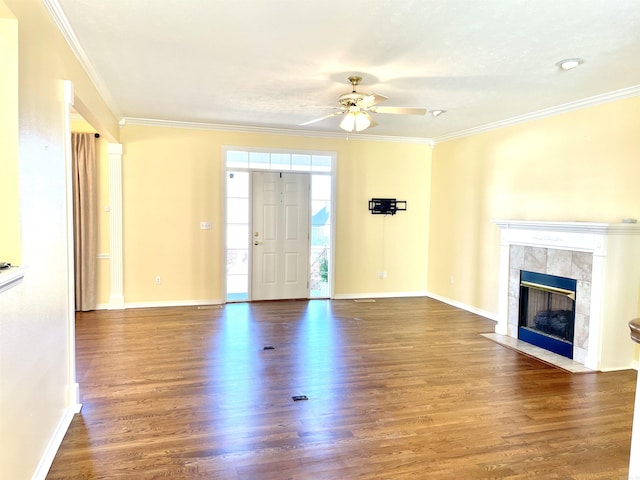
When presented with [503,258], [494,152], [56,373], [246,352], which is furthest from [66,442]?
[494,152]

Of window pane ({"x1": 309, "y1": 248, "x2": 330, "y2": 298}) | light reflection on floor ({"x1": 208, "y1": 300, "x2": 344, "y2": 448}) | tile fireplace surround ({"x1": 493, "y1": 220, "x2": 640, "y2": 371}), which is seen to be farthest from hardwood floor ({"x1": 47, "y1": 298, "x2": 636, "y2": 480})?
window pane ({"x1": 309, "y1": 248, "x2": 330, "y2": 298})

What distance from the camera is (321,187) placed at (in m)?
6.69

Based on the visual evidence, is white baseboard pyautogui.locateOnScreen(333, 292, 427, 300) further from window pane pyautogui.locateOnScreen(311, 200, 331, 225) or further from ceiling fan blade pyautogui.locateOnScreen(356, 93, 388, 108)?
ceiling fan blade pyautogui.locateOnScreen(356, 93, 388, 108)

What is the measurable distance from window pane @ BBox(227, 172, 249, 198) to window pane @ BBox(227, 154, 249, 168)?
Answer: 0.12 m

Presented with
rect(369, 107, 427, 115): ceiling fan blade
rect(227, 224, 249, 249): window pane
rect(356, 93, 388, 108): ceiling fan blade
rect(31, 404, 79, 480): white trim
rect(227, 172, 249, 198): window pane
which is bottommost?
rect(31, 404, 79, 480): white trim

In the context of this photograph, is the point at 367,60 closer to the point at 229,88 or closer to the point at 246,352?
the point at 229,88

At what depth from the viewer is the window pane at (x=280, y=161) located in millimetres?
6422

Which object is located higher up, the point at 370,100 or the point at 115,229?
the point at 370,100

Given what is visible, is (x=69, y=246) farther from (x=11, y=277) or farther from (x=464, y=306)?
(x=464, y=306)

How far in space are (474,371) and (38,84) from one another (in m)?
3.84

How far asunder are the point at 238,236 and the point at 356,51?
383 cm

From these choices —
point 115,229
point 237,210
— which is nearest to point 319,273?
point 237,210

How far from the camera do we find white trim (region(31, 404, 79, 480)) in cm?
210

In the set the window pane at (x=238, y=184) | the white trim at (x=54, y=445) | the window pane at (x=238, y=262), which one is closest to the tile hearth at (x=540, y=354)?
the window pane at (x=238, y=262)
